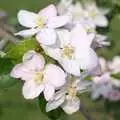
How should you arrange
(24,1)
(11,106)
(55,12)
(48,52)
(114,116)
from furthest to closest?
1. (24,1)
2. (11,106)
3. (114,116)
4. (55,12)
5. (48,52)

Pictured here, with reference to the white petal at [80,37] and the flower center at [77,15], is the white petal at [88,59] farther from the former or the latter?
the flower center at [77,15]

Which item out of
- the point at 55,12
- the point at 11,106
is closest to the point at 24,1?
the point at 11,106

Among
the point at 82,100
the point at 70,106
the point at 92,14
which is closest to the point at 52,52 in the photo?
the point at 70,106

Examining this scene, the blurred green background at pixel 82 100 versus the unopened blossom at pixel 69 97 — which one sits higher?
the unopened blossom at pixel 69 97

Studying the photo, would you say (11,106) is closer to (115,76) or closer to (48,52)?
(115,76)

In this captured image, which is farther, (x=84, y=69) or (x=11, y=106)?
(x=11, y=106)

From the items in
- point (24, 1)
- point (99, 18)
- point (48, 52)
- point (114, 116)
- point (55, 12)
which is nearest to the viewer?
point (48, 52)

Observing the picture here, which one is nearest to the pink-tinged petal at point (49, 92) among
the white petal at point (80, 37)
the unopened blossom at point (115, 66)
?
the white petal at point (80, 37)

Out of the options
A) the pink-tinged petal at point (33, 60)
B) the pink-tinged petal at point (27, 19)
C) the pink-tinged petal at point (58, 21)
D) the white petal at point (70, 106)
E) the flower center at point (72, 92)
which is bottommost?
the white petal at point (70, 106)
